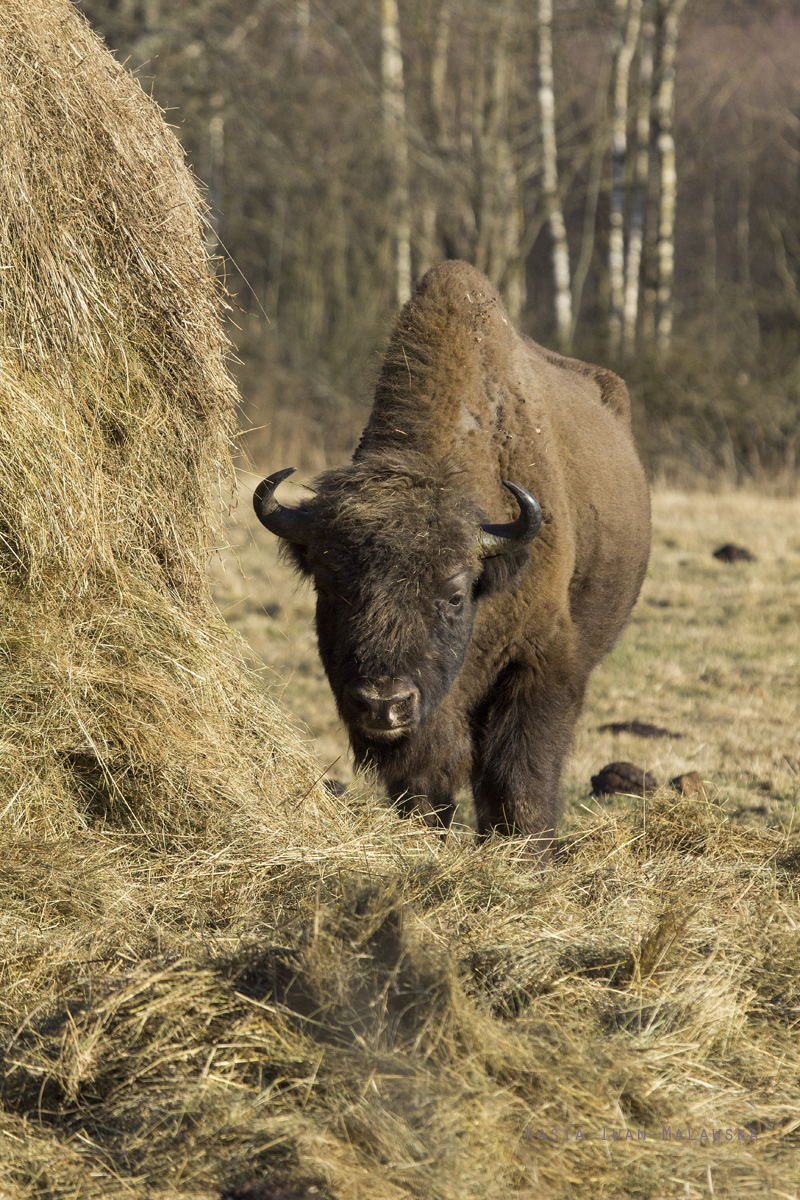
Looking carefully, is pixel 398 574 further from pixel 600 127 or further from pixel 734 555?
pixel 600 127

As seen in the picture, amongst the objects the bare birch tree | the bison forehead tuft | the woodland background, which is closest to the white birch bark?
the woodland background

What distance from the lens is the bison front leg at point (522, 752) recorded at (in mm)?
4910

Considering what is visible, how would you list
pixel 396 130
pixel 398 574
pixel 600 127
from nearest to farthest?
1. pixel 398 574
2. pixel 396 130
3. pixel 600 127

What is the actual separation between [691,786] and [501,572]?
1691 mm

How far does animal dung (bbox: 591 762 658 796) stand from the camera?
228 inches

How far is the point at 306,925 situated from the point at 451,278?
3.41 metres

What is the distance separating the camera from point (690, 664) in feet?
29.0

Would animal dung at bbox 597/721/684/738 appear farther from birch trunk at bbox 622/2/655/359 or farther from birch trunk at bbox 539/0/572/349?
birch trunk at bbox 622/2/655/359

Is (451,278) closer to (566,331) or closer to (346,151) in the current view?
(566,331)

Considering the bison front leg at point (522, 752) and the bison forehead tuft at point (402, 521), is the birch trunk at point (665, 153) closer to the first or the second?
the bison front leg at point (522, 752)

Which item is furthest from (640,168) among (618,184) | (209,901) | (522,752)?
(209,901)

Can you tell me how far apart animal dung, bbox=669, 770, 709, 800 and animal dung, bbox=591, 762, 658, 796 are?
181 millimetres

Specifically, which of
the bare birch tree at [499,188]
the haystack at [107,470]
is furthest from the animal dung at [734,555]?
the bare birch tree at [499,188]

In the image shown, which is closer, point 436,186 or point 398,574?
point 398,574
